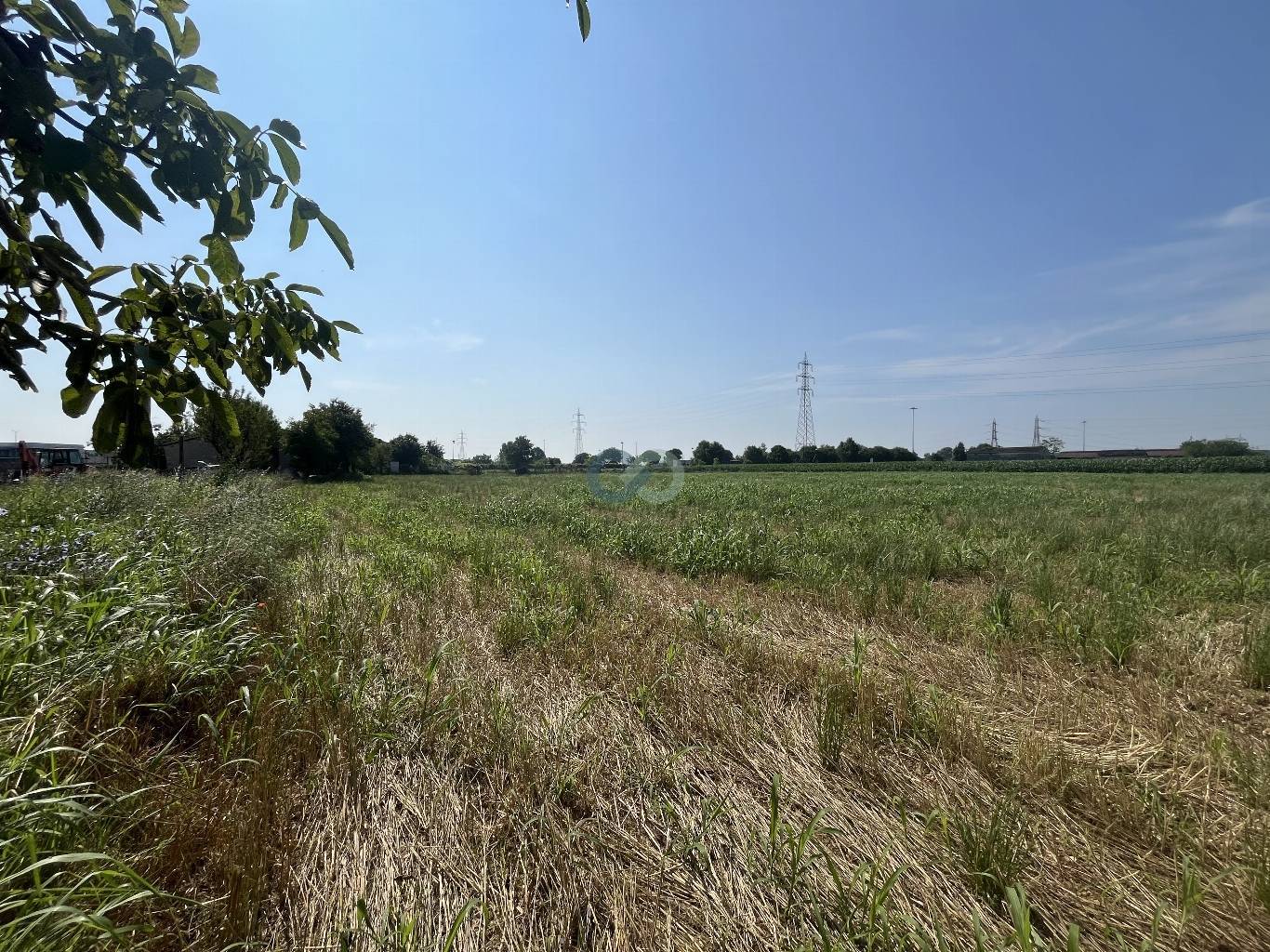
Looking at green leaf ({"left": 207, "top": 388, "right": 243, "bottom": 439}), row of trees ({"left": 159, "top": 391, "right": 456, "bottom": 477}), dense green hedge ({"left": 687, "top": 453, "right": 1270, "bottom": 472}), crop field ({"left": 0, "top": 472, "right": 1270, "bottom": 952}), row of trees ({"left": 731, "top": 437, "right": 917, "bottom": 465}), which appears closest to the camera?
green leaf ({"left": 207, "top": 388, "right": 243, "bottom": 439})

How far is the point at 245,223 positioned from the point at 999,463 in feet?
221

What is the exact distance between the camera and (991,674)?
11.3 feet

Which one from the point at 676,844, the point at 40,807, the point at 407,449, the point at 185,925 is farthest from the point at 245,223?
the point at 407,449

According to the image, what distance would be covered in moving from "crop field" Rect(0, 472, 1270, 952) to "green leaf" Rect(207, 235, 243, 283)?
5.18ft

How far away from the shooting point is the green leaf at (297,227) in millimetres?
1498

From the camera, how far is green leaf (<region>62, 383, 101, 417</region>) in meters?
1.30

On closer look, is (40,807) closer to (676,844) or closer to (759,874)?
(676,844)

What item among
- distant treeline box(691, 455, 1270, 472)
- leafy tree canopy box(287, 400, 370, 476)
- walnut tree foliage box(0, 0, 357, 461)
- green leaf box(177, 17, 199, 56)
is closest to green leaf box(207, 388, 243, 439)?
walnut tree foliage box(0, 0, 357, 461)

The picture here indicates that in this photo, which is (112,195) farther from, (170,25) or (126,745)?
(126,745)

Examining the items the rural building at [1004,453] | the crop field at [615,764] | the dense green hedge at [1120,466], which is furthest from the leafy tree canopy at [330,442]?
the rural building at [1004,453]

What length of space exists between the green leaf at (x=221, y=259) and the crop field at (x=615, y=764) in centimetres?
158

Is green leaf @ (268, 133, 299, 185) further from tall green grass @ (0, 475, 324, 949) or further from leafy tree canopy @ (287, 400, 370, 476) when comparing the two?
leafy tree canopy @ (287, 400, 370, 476)

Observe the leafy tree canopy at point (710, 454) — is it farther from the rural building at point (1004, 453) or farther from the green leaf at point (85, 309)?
the green leaf at point (85, 309)

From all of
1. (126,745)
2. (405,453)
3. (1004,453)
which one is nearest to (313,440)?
(405,453)
